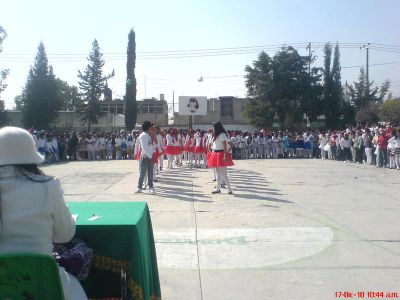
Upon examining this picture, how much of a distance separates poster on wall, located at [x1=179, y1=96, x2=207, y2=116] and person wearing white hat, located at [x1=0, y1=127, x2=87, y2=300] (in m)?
33.1

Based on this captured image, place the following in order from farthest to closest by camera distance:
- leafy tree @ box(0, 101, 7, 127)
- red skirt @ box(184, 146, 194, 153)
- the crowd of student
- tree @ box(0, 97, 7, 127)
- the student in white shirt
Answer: tree @ box(0, 97, 7, 127) < leafy tree @ box(0, 101, 7, 127) < the crowd of student < red skirt @ box(184, 146, 194, 153) < the student in white shirt

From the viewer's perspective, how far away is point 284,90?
4416 centimetres

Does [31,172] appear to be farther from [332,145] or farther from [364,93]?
[364,93]

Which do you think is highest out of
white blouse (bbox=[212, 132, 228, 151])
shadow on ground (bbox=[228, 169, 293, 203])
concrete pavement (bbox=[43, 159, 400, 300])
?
white blouse (bbox=[212, 132, 228, 151])

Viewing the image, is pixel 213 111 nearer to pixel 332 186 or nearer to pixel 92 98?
pixel 92 98

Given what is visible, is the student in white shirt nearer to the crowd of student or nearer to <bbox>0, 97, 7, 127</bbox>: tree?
the crowd of student

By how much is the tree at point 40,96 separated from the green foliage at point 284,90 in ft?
83.4

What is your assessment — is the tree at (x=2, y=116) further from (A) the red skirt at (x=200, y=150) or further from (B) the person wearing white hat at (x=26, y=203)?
(B) the person wearing white hat at (x=26, y=203)

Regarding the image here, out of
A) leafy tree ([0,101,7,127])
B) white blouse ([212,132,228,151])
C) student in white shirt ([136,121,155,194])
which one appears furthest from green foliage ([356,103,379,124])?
leafy tree ([0,101,7,127])

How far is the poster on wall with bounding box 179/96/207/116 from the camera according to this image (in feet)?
118

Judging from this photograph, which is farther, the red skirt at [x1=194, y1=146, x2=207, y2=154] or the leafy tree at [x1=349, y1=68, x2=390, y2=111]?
the leafy tree at [x1=349, y1=68, x2=390, y2=111]

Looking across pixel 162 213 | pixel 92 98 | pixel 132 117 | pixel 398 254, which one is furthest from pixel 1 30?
pixel 398 254

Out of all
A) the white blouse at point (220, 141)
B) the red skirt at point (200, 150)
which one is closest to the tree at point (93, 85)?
the red skirt at point (200, 150)

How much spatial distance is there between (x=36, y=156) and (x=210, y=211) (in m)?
6.70
